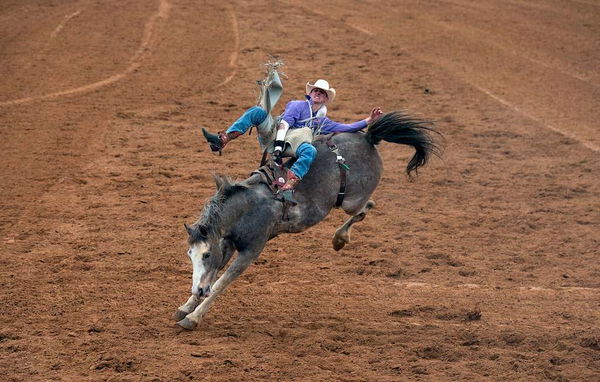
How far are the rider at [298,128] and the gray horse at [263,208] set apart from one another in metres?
0.20

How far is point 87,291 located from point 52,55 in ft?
35.6

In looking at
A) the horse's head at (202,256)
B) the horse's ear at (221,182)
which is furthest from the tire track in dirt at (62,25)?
the horse's head at (202,256)

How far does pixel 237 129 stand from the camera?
8.52 m

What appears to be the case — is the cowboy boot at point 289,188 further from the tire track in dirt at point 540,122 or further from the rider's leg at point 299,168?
the tire track in dirt at point 540,122

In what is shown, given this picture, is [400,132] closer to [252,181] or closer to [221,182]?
[252,181]

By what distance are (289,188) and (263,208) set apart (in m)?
0.34

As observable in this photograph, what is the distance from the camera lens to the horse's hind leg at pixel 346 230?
10.1 meters

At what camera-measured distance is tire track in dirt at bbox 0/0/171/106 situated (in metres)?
16.1

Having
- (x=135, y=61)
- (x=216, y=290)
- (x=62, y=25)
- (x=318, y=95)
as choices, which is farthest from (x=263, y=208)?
(x=62, y=25)

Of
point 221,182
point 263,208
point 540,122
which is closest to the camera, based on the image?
point 221,182

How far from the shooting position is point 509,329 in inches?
348

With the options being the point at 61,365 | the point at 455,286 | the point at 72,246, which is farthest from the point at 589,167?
the point at 61,365

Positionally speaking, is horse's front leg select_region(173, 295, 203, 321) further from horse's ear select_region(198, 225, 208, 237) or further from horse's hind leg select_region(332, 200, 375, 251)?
horse's hind leg select_region(332, 200, 375, 251)

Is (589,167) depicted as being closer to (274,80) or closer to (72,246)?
(274,80)
